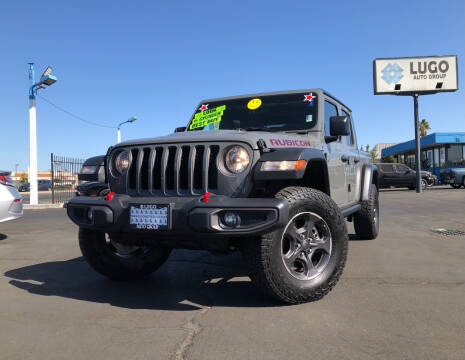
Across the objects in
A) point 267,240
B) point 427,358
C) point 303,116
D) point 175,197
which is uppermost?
point 303,116

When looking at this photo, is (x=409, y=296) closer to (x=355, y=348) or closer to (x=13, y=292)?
(x=355, y=348)

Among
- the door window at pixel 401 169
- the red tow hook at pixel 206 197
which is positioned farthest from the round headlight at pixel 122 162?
the door window at pixel 401 169

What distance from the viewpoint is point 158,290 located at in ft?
11.4

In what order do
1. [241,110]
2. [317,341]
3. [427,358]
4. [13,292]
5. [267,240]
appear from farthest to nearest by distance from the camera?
[241,110] < [13,292] < [267,240] < [317,341] < [427,358]

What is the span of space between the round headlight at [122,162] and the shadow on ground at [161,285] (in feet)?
3.56

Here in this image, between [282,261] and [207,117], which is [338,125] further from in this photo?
[282,261]

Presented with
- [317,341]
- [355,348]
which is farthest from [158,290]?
[355,348]

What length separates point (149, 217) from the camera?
285cm

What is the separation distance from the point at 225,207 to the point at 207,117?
7.55ft

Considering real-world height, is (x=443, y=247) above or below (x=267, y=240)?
below

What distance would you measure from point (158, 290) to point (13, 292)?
1297 millimetres

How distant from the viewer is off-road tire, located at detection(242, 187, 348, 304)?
2678 mm

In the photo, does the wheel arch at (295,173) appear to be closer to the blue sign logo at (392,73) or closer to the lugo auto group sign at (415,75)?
the lugo auto group sign at (415,75)

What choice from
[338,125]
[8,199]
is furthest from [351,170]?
[8,199]
